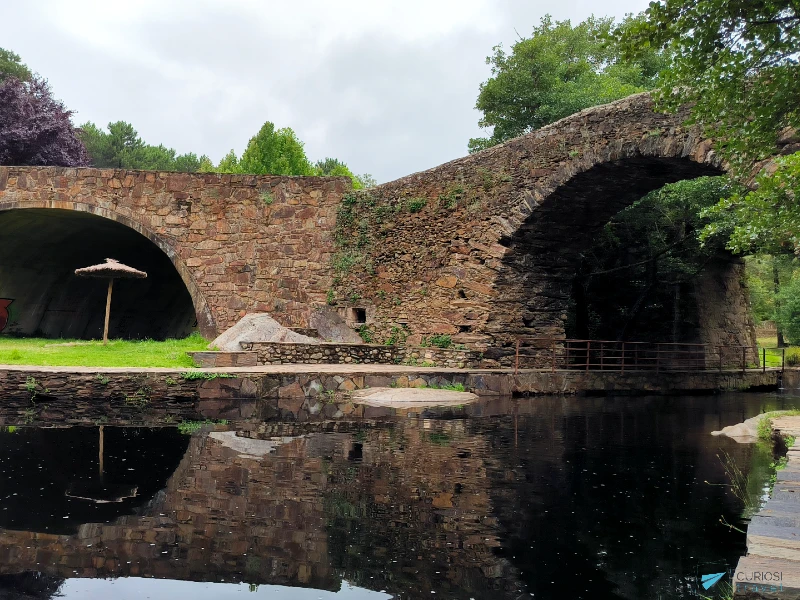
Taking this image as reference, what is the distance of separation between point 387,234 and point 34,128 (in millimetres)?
18095

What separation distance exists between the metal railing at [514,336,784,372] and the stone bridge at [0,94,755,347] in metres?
0.30

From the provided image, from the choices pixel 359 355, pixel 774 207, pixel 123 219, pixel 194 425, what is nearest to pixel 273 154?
pixel 123 219

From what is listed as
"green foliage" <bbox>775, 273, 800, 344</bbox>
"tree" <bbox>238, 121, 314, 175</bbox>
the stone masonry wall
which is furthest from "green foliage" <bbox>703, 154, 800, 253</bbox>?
"tree" <bbox>238, 121, 314, 175</bbox>

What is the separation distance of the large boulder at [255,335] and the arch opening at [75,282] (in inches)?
223

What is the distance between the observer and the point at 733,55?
6.18 m

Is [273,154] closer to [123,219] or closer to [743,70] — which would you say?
[123,219]

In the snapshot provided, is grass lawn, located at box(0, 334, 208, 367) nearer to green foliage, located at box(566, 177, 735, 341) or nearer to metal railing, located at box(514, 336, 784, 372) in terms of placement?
metal railing, located at box(514, 336, 784, 372)

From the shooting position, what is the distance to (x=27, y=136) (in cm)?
2738

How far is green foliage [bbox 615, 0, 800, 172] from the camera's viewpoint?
232 inches

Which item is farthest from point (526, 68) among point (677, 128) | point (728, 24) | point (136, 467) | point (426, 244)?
point (136, 467)

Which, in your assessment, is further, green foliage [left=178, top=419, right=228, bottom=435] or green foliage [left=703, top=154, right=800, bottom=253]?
green foliage [left=178, top=419, right=228, bottom=435]

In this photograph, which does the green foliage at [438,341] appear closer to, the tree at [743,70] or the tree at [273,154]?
the tree at [743,70]

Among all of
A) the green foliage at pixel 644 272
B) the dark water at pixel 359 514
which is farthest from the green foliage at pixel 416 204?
the dark water at pixel 359 514

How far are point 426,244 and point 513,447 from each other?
26.5 ft
